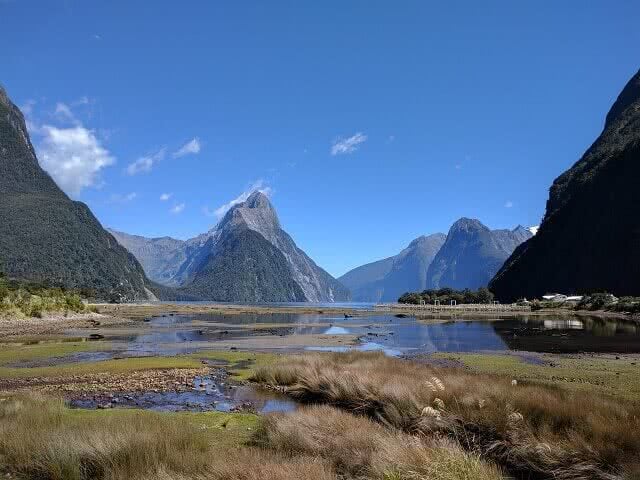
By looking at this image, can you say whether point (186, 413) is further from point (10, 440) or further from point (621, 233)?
point (621, 233)

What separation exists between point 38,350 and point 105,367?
13549mm

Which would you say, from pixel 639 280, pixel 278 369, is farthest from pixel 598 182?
pixel 278 369

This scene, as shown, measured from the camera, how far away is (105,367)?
28.7m

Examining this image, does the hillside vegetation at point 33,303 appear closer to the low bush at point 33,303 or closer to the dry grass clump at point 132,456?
the low bush at point 33,303

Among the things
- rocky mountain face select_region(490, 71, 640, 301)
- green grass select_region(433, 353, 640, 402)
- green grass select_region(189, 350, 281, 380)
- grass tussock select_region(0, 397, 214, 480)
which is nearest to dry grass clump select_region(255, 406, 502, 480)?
grass tussock select_region(0, 397, 214, 480)

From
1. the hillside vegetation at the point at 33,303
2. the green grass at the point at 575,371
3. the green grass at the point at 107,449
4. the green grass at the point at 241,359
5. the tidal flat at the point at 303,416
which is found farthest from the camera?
the hillside vegetation at the point at 33,303

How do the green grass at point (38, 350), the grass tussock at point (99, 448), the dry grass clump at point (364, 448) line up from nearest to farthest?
1. the dry grass clump at point (364, 448)
2. the grass tussock at point (99, 448)
3. the green grass at point (38, 350)

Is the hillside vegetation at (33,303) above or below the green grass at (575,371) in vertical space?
above

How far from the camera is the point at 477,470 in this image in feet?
24.4

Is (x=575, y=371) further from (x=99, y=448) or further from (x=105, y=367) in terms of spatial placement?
(x=105, y=367)

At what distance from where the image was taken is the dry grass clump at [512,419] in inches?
368

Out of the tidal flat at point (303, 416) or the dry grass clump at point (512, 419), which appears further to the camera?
the dry grass clump at point (512, 419)

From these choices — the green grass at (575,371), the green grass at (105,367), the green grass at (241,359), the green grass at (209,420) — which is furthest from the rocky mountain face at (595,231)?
the green grass at (209,420)

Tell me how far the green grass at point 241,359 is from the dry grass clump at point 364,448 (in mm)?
14161
